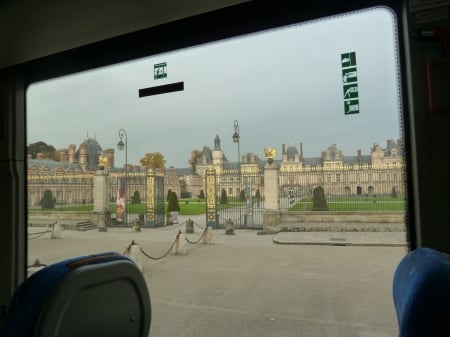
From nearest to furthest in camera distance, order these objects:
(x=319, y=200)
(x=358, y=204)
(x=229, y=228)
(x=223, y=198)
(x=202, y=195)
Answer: (x=358, y=204) < (x=319, y=200) < (x=202, y=195) < (x=223, y=198) < (x=229, y=228)

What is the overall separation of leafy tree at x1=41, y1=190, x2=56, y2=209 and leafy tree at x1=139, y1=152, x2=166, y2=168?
1.02m

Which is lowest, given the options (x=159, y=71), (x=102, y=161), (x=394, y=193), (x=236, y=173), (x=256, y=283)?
(x=256, y=283)

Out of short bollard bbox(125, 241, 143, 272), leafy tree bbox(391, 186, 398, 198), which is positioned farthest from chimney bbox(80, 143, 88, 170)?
leafy tree bbox(391, 186, 398, 198)

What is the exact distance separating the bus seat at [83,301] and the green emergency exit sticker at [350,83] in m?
1.29

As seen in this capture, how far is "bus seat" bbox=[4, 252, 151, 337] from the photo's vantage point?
2.79 ft

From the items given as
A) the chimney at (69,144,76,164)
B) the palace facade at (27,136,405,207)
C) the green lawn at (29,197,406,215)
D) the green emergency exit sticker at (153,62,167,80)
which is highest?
the green emergency exit sticker at (153,62,167,80)

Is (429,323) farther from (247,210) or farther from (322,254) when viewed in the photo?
(247,210)

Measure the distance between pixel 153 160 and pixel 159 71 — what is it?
637 mm

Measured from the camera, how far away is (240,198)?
8.52ft

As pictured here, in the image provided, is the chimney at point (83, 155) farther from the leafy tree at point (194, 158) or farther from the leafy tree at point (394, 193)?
the leafy tree at point (394, 193)

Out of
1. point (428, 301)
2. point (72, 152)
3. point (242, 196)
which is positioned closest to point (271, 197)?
point (242, 196)

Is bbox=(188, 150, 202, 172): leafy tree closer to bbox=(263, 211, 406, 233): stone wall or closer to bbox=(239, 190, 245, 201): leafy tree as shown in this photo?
bbox=(239, 190, 245, 201): leafy tree

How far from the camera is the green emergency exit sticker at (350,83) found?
1.61 metres

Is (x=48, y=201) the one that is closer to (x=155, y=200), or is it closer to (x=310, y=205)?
(x=155, y=200)
